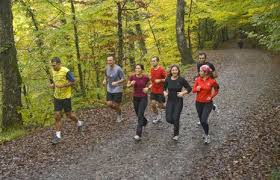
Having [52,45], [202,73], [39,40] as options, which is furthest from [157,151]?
[39,40]

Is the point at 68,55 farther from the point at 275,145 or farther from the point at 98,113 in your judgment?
the point at 275,145

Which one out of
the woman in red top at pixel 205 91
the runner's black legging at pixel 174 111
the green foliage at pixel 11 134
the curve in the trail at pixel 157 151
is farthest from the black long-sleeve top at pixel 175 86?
the green foliage at pixel 11 134

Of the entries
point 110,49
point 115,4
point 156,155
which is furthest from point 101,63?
point 156,155

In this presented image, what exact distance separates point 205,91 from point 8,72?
6.55 meters

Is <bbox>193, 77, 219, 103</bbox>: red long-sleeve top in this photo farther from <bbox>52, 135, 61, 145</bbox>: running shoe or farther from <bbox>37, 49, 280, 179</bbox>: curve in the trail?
<bbox>52, 135, 61, 145</bbox>: running shoe

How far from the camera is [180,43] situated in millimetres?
22609

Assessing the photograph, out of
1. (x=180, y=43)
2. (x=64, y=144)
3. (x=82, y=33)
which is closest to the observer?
(x=64, y=144)

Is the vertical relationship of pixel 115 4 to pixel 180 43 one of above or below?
above

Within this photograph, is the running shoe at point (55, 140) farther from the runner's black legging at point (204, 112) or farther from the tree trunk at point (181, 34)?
the tree trunk at point (181, 34)

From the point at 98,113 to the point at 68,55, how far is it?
5.49 metres

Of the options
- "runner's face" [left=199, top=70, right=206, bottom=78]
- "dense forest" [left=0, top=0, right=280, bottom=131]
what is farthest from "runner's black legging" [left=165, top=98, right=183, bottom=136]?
"dense forest" [left=0, top=0, right=280, bottom=131]

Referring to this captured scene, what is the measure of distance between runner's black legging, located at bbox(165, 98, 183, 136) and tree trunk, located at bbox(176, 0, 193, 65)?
12.6 metres

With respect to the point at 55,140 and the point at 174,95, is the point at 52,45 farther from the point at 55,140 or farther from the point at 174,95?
the point at 174,95

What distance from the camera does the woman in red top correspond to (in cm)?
987
